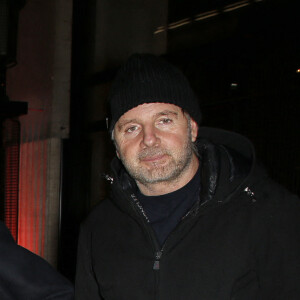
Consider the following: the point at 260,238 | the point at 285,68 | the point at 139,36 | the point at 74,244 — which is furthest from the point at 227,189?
the point at 74,244

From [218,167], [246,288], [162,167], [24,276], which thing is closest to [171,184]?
[162,167]

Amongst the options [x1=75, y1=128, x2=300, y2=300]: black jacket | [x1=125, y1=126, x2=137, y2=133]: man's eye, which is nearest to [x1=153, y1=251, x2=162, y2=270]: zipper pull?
[x1=75, y1=128, x2=300, y2=300]: black jacket

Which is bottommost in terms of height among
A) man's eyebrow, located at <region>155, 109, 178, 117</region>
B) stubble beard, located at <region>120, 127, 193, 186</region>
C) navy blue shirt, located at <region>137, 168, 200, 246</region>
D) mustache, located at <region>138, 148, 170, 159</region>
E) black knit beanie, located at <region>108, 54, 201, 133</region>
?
navy blue shirt, located at <region>137, 168, 200, 246</region>

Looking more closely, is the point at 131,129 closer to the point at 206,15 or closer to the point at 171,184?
the point at 171,184

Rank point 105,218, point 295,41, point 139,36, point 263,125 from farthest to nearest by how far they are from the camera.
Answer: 1. point 139,36
2. point 263,125
3. point 295,41
4. point 105,218

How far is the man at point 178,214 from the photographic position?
1.66m

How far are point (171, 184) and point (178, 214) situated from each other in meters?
0.12

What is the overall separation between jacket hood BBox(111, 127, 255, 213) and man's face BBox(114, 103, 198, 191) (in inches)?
3.1

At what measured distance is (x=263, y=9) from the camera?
3.29m

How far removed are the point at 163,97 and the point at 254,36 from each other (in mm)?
1626

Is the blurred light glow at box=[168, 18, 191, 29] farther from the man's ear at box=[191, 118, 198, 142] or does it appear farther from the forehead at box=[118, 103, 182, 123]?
the forehead at box=[118, 103, 182, 123]

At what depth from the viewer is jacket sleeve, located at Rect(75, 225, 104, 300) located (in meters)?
1.95

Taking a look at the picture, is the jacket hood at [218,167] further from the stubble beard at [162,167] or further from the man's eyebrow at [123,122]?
the man's eyebrow at [123,122]

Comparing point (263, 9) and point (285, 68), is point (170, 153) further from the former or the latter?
point (263, 9)
